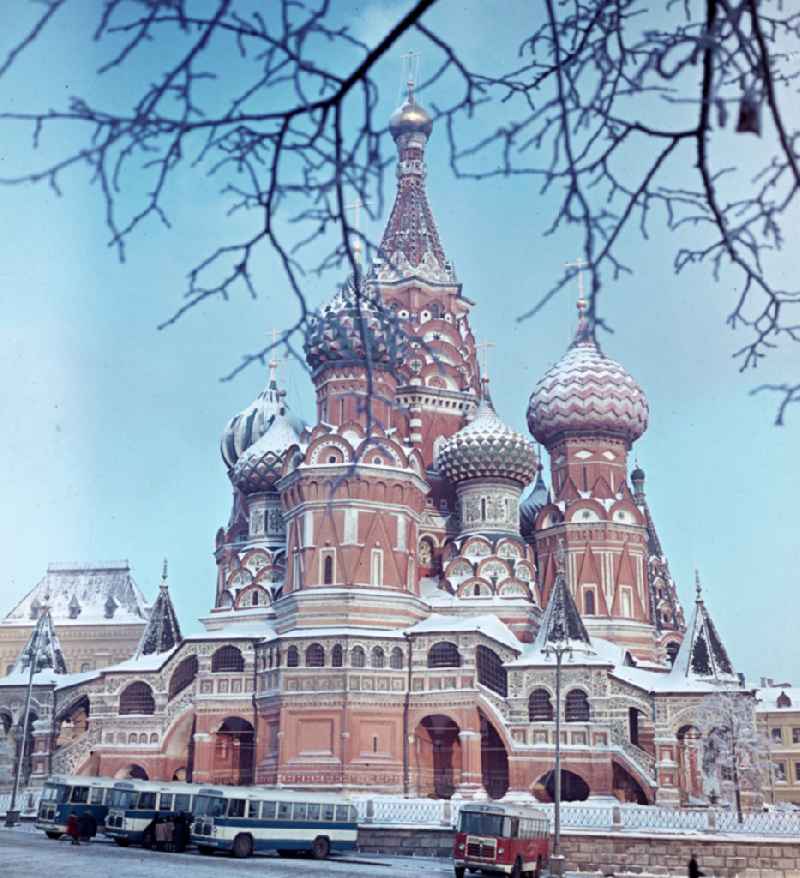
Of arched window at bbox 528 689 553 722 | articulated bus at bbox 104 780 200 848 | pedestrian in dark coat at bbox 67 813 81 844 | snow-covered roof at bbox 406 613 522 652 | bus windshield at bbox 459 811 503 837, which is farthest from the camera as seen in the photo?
snow-covered roof at bbox 406 613 522 652

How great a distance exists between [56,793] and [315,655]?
9.17m

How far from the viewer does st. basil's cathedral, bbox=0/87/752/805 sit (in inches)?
1180

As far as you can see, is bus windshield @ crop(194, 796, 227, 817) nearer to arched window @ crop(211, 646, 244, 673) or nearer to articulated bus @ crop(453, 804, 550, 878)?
articulated bus @ crop(453, 804, 550, 878)

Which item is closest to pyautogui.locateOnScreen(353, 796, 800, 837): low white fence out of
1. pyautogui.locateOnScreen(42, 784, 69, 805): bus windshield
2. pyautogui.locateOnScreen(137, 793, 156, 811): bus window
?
pyautogui.locateOnScreen(137, 793, 156, 811): bus window

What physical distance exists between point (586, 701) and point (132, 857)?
14536 mm

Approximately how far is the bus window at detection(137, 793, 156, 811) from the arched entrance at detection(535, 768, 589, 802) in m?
11.9

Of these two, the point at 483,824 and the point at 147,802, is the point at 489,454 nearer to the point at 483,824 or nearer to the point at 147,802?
the point at 147,802

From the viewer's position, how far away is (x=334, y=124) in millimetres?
3123

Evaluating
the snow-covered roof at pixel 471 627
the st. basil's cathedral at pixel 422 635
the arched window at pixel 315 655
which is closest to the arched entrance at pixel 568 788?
the st. basil's cathedral at pixel 422 635

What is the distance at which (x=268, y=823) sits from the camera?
20.5 metres

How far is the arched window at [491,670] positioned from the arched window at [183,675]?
869cm

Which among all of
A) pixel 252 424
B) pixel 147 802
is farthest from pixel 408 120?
pixel 147 802

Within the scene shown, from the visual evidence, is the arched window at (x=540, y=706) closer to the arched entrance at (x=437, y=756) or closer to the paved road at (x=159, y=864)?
the arched entrance at (x=437, y=756)

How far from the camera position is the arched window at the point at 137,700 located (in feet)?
111
